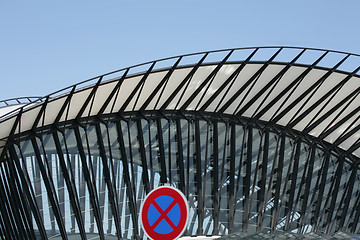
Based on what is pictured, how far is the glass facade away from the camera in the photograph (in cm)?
2895

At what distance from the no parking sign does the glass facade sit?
39.8ft

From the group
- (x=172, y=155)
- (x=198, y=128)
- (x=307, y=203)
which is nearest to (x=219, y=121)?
(x=198, y=128)

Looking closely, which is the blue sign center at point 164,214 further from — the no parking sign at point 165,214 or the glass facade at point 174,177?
the glass facade at point 174,177

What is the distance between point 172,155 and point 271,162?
8.32m

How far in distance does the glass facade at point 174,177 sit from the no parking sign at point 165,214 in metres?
12.1

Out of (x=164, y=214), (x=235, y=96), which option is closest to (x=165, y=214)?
(x=164, y=214)

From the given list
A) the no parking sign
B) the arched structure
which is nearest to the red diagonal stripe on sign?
the no parking sign

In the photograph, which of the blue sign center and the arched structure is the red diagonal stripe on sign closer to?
the blue sign center

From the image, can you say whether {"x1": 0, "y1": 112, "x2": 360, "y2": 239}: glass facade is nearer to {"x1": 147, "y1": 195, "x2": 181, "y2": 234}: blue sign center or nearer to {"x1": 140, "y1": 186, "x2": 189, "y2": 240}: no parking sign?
{"x1": 140, "y1": 186, "x2": 189, "y2": 240}: no parking sign

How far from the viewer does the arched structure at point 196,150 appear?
28.6m

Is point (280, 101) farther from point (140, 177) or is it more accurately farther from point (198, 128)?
point (140, 177)

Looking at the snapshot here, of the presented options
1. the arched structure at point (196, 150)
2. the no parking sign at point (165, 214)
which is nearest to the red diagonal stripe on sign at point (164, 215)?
the no parking sign at point (165, 214)

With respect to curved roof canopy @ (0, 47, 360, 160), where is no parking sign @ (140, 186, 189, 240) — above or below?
below

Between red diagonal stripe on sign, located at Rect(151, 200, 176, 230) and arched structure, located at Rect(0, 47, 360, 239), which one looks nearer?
red diagonal stripe on sign, located at Rect(151, 200, 176, 230)
